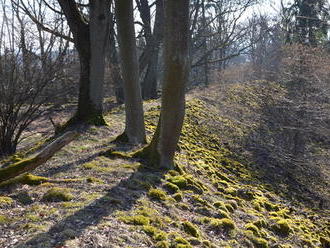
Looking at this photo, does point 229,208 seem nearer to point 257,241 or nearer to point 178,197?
point 257,241

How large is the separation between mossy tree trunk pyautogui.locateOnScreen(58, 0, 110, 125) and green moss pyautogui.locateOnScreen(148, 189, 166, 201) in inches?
162

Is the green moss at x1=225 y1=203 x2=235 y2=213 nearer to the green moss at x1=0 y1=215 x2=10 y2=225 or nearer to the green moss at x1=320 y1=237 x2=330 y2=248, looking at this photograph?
the green moss at x1=320 y1=237 x2=330 y2=248

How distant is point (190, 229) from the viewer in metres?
5.69

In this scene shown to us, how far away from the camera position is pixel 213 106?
17.3 metres

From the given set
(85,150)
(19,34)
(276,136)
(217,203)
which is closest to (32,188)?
(85,150)

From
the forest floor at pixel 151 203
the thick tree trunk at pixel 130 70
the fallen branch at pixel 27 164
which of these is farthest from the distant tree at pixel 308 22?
the fallen branch at pixel 27 164

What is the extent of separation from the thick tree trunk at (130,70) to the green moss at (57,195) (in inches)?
131

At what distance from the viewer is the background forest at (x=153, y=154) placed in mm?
5328

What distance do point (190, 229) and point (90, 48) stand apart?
5.88m

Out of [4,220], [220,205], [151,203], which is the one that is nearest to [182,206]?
[151,203]

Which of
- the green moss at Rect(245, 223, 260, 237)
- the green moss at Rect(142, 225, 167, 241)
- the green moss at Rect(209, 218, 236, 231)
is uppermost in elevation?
the green moss at Rect(142, 225, 167, 241)

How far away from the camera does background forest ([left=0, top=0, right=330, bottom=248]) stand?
17.5 ft

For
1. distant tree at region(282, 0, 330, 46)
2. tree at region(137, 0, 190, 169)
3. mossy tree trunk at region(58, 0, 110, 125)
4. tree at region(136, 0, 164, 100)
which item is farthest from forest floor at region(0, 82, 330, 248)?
distant tree at region(282, 0, 330, 46)

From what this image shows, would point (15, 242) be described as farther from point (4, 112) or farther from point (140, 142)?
point (4, 112)
